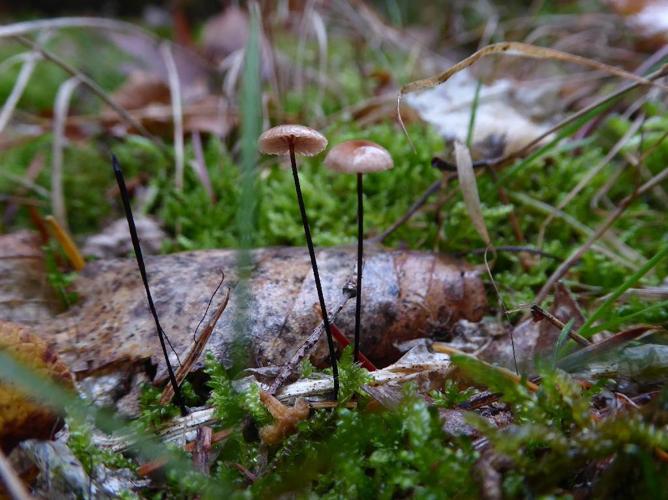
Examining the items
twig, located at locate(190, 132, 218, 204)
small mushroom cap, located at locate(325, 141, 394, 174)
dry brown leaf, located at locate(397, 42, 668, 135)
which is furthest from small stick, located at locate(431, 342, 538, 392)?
twig, located at locate(190, 132, 218, 204)

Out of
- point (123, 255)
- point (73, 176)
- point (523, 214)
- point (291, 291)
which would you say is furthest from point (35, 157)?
point (523, 214)

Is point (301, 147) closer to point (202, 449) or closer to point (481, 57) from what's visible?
point (481, 57)

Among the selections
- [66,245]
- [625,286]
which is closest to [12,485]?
[66,245]

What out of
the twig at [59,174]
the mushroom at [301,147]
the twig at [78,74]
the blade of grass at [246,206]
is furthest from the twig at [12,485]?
the twig at [78,74]

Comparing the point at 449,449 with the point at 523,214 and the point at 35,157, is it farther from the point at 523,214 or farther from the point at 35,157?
the point at 35,157

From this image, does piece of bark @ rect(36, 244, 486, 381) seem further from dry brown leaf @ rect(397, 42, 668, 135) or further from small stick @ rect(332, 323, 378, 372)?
dry brown leaf @ rect(397, 42, 668, 135)

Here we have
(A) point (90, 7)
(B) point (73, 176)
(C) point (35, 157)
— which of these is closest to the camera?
(B) point (73, 176)

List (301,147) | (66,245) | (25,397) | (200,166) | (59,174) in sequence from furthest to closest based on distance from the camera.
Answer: (200,166) < (59,174) < (66,245) < (301,147) < (25,397)

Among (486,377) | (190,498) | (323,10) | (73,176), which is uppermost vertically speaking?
(323,10)
